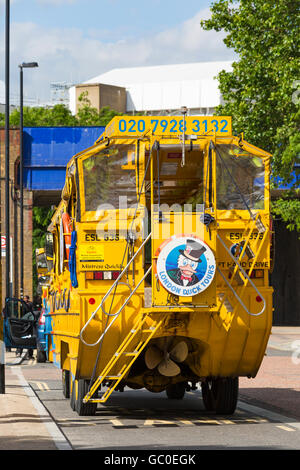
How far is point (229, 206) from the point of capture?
14047 millimetres

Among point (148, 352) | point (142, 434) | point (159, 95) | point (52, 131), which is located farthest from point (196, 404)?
point (159, 95)

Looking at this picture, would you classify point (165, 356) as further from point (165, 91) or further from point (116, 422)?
Result: point (165, 91)

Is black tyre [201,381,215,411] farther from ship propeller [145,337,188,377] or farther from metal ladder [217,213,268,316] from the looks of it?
metal ladder [217,213,268,316]

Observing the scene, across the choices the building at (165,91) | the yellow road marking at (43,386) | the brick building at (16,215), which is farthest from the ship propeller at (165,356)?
the building at (165,91)

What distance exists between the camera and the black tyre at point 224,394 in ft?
49.0

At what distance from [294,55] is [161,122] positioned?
2161 cm

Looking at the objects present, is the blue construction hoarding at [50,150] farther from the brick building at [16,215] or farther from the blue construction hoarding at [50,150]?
the brick building at [16,215]

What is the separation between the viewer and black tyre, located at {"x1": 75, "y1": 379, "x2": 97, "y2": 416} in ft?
47.4

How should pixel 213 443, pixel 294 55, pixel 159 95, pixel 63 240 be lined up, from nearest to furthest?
pixel 213 443 → pixel 63 240 → pixel 294 55 → pixel 159 95

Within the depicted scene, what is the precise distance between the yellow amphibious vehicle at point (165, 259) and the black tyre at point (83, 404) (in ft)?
0.15

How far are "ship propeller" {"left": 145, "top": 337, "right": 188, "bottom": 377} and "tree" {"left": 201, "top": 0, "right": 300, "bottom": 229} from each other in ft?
65.2

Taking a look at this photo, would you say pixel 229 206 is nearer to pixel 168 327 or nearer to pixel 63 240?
pixel 168 327

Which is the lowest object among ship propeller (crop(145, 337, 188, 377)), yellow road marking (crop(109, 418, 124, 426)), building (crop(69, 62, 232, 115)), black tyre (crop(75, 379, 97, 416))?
yellow road marking (crop(109, 418, 124, 426))

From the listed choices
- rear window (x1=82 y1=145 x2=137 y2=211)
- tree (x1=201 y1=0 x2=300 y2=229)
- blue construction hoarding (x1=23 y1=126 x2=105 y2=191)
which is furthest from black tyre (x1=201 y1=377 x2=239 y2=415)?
blue construction hoarding (x1=23 y1=126 x2=105 y2=191)
